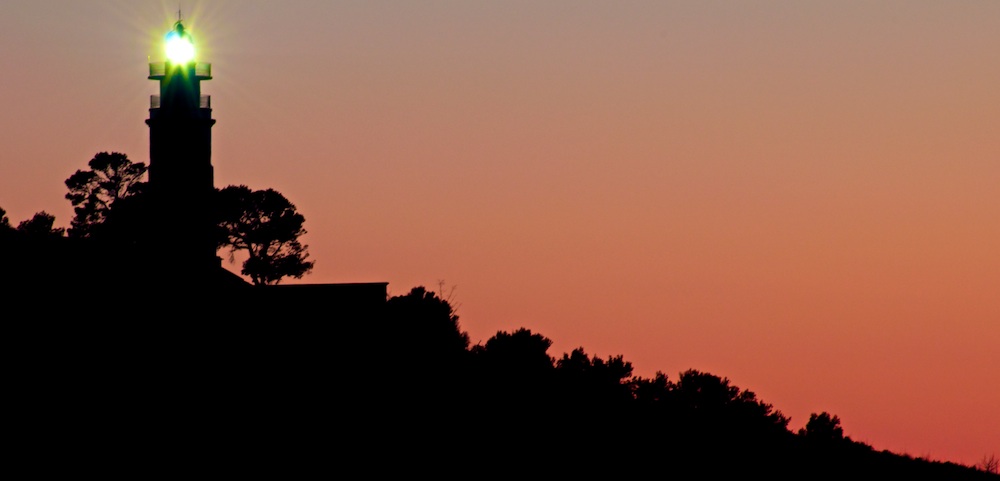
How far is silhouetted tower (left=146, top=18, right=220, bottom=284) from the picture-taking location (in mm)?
76125

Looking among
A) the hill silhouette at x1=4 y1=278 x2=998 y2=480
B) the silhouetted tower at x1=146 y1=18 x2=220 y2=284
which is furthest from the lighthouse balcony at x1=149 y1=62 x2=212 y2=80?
the hill silhouette at x1=4 y1=278 x2=998 y2=480

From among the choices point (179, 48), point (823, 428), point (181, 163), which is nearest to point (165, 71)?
point (179, 48)

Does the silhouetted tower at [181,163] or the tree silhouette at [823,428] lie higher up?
the silhouetted tower at [181,163]

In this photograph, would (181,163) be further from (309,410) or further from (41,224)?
(309,410)

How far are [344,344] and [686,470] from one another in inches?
479

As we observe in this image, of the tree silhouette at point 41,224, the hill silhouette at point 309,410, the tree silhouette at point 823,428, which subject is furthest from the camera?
the tree silhouette at point 41,224

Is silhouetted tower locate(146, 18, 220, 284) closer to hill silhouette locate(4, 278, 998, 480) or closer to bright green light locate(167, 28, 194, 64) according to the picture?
bright green light locate(167, 28, 194, 64)

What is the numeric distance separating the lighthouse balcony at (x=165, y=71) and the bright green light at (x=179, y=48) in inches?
19.0

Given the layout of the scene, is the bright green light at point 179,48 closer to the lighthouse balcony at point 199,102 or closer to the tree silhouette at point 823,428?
the lighthouse balcony at point 199,102

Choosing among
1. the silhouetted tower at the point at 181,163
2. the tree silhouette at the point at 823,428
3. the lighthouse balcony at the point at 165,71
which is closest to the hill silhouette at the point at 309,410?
the tree silhouette at the point at 823,428

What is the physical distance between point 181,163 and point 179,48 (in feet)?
17.4

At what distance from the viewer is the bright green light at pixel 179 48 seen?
3061 inches

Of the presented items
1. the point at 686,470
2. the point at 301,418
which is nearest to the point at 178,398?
the point at 301,418

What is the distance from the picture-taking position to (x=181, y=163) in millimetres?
76312
